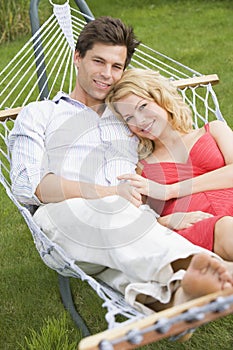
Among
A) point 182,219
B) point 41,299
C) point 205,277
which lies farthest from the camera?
point 41,299

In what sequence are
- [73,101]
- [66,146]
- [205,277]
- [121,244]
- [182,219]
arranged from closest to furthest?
[205,277], [121,244], [182,219], [66,146], [73,101]

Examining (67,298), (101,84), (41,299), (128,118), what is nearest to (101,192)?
(128,118)

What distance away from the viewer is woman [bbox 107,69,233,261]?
2245 mm

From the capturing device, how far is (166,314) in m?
1.40

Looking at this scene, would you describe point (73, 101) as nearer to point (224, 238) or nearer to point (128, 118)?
point (128, 118)

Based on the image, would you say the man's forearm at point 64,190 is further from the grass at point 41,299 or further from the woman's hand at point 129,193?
the grass at point 41,299

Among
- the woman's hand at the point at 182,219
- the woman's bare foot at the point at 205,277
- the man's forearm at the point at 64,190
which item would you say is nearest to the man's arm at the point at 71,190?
the man's forearm at the point at 64,190

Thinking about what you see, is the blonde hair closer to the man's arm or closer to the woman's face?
the woman's face

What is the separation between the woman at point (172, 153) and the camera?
7.37ft

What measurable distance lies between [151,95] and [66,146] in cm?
34

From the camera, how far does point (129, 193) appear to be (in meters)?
2.17

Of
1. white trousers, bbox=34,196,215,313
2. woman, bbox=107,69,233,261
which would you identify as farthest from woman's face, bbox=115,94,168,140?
white trousers, bbox=34,196,215,313

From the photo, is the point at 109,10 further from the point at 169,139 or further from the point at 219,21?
the point at 169,139

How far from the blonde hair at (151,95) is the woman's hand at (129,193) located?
0.28m
